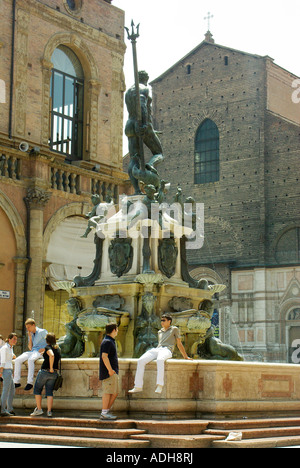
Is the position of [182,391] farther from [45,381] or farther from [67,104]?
[67,104]

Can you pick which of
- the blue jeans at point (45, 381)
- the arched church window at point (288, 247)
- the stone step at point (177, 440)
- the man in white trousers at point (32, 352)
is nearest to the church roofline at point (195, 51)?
the arched church window at point (288, 247)

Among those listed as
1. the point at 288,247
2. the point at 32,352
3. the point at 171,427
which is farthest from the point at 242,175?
the point at 171,427

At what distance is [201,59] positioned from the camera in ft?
151

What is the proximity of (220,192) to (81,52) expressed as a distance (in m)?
16.7

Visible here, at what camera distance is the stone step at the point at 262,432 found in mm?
9625

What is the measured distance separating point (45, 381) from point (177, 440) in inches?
99.0

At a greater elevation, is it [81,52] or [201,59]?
[201,59]

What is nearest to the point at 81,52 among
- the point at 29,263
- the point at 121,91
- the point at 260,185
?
the point at 121,91

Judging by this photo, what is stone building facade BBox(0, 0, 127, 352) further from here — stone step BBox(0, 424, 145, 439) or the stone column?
stone step BBox(0, 424, 145, 439)

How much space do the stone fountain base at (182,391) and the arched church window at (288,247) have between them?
28.6m

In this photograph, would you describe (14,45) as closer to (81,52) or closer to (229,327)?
(81,52)

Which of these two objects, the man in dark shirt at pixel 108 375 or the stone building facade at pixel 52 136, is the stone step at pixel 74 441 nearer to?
the man in dark shirt at pixel 108 375

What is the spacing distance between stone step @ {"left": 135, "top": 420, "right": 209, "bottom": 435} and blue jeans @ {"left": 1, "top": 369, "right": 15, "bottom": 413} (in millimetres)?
2376
